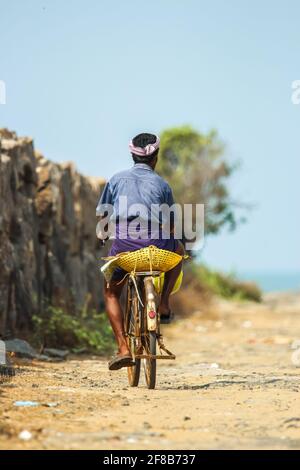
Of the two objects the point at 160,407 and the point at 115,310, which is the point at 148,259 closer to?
the point at 115,310

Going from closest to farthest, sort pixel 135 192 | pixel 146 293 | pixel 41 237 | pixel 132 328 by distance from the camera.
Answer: pixel 146 293
pixel 135 192
pixel 132 328
pixel 41 237

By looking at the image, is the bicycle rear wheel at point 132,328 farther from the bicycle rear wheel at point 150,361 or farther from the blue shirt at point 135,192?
the blue shirt at point 135,192

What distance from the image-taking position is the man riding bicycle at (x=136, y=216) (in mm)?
8258

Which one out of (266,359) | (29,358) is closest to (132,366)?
(29,358)

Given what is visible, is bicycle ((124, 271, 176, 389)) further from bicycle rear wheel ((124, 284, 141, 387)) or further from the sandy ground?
the sandy ground

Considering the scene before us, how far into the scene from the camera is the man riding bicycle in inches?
325

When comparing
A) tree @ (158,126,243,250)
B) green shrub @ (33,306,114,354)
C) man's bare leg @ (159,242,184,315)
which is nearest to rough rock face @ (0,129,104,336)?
green shrub @ (33,306,114,354)

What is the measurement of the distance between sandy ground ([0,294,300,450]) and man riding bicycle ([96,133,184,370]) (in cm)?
67

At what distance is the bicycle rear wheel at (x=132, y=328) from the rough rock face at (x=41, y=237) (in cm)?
397

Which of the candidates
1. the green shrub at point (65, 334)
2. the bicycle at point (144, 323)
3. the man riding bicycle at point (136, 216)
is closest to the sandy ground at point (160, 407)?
the bicycle at point (144, 323)

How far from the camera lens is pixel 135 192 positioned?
8391mm

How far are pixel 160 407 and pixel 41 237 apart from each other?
339 inches

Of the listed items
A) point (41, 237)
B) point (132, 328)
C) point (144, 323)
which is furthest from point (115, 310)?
point (41, 237)

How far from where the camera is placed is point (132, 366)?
855cm
